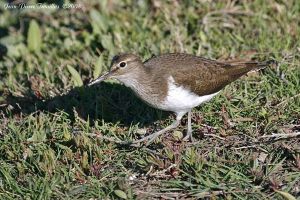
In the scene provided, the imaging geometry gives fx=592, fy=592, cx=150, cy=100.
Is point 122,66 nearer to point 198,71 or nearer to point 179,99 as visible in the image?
point 179,99

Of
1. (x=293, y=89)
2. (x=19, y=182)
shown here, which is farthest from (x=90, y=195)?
(x=293, y=89)

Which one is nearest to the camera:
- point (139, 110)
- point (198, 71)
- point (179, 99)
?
point (179, 99)

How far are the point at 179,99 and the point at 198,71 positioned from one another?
1.44 feet

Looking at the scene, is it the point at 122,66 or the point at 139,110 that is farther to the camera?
the point at 139,110

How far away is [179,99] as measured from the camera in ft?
18.8

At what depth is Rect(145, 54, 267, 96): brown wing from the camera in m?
5.87

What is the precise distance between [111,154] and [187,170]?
82 cm

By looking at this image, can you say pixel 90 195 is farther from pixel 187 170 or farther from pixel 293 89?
pixel 293 89

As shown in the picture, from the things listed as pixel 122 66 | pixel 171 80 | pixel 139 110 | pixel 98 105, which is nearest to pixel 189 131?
pixel 171 80

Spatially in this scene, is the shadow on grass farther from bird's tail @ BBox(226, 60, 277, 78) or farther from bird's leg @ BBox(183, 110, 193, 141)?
bird's tail @ BBox(226, 60, 277, 78)

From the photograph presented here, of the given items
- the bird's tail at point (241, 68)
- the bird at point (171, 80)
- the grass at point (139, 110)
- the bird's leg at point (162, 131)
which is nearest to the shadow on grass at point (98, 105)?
the grass at point (139, 110)

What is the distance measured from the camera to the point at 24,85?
724 cm

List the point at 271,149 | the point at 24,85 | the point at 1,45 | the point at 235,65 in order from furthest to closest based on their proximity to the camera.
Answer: the point at 1,45
the point at 24,85
the point at 235,65
the point at 271,149

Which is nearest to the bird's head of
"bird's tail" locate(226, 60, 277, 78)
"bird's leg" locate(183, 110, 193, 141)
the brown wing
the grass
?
the brown wing
